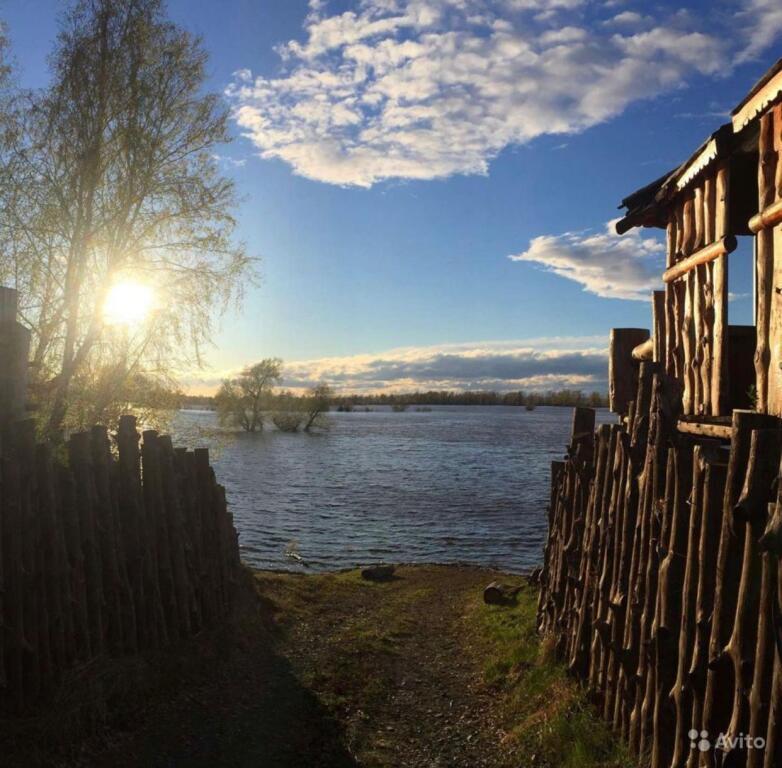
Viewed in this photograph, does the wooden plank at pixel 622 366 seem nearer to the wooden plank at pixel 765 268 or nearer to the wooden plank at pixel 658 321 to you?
the wooden plank at pixel 658 321

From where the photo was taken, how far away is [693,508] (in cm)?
440

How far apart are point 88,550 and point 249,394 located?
77.1m

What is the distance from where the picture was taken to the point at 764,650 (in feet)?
11.6

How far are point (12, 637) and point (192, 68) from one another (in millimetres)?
11832

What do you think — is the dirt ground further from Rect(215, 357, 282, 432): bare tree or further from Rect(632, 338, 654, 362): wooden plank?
Rect(215, 357, 282, 432): bare tree

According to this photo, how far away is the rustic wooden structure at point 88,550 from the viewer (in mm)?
5586

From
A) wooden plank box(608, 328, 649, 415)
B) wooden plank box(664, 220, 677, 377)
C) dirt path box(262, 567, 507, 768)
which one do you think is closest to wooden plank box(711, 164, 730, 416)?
wooden plank box(664, 220, 677, 377)

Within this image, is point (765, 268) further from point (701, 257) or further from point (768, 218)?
point (701, 257)

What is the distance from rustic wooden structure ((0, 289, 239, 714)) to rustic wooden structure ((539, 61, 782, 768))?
4221 mm

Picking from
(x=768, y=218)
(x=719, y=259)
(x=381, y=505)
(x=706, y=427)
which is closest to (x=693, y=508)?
(x=706, y=427)

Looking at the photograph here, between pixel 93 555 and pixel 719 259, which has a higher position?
pixel 719 259

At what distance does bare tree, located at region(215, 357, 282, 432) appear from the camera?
78.6 metres

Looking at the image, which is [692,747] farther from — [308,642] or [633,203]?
[633,203]

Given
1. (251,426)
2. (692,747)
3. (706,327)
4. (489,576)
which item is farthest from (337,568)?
(251,426)
